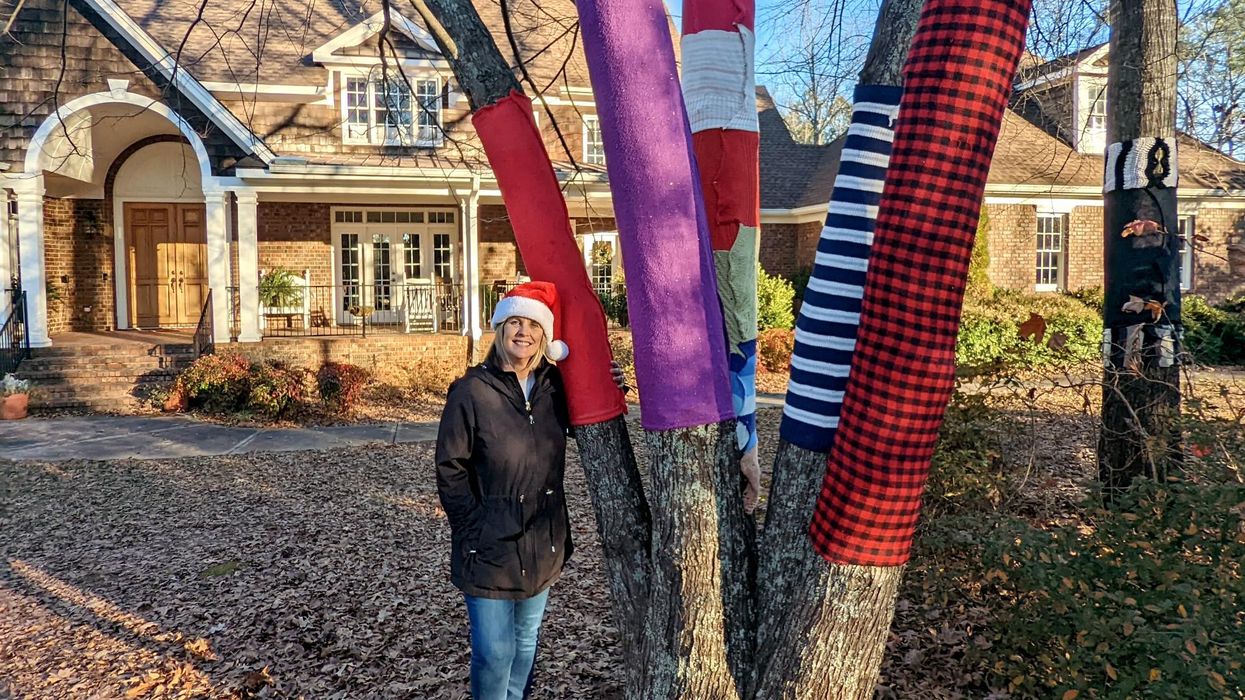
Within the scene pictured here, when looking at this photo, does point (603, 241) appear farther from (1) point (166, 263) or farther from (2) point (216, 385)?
(1) point (166, 263)

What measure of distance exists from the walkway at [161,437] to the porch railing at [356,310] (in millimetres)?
3197

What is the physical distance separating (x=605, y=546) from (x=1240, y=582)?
1.95m

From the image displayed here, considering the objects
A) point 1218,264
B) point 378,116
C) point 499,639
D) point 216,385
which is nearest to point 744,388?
point 499,639

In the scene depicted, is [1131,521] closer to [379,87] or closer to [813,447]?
[813,447]

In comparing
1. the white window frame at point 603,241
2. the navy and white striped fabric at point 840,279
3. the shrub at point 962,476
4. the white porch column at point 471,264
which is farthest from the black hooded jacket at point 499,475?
the white window frame at point 603,241

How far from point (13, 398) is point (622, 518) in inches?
484

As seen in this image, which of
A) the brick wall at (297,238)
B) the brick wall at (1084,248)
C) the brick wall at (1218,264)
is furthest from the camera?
the brick wall at (1218,264)

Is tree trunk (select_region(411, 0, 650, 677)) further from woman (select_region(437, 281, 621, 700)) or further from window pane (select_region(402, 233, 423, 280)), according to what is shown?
window pane (select_region(402, 233, 423, 280))

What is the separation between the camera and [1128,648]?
8.66ft

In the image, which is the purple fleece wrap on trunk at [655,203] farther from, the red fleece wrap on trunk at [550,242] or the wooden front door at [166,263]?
the wooden front door at [166,263]

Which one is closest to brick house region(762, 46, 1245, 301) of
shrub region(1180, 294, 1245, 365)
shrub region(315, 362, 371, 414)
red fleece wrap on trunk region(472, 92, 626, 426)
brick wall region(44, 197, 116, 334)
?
shrub region(1180, 294, 1245, 365)

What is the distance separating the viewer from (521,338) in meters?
2.86

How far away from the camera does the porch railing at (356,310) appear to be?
14539mm

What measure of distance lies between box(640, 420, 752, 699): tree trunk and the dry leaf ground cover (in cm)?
133
